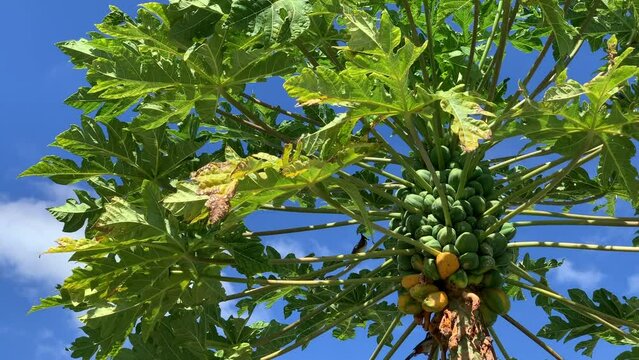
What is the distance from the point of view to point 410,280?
442 cm

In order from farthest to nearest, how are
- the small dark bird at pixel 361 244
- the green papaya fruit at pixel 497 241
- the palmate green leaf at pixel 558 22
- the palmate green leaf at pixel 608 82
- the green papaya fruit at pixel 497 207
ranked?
the small dark bird at pixel 361 244, the green papaya fruit at pixel 497 207, the green papaya fruit at pixel 497 241, the palmate green leaf at pixel 558 22, the palmate green leaf at pixel 608 82

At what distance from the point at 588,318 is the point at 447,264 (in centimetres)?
180

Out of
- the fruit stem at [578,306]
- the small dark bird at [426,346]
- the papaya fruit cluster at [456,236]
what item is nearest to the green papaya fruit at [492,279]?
the papaya fruit cluster at [456,236]

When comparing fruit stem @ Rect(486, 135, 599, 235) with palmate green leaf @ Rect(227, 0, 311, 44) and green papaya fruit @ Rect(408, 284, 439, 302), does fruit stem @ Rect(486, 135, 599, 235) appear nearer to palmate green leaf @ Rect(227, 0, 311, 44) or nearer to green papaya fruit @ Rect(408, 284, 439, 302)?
green papaya fruit @ Rect(408, 284, 439, 302)

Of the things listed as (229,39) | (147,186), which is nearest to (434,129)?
(229,39)

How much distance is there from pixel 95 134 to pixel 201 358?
4.93 feet

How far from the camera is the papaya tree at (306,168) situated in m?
3.57

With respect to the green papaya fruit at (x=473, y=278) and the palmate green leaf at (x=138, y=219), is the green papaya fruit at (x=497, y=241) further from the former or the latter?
the palmate green leaf at (x=138, y=219)

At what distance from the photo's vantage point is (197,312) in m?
5.08

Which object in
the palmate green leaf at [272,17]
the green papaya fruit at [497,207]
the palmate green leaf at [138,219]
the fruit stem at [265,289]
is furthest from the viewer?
the fruit stem at [265,289]

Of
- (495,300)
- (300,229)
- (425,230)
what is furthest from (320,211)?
(495,300)

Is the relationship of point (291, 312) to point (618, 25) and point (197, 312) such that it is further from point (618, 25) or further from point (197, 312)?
point (618, 25)

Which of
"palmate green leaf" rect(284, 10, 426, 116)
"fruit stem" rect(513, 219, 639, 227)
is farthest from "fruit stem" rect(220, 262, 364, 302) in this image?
"palmate green leaf" rect(284, 10, 426, 116)

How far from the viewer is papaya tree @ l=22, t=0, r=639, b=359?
11.7 ft
